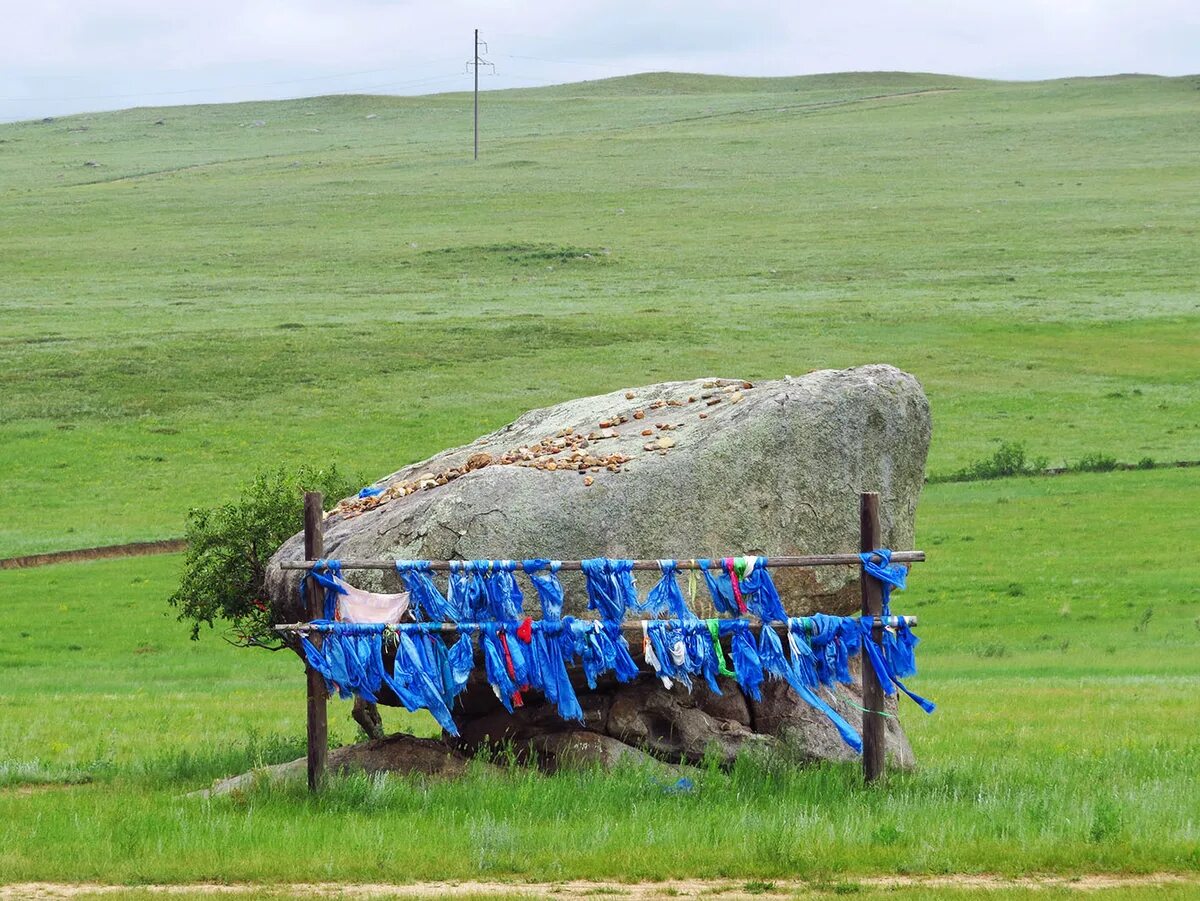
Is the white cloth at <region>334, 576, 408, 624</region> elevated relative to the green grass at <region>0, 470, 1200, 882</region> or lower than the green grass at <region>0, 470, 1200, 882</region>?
elevated

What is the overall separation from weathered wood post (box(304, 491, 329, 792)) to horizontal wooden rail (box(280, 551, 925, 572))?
162mm

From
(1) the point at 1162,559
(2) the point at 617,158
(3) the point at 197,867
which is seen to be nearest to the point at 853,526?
(3) the point at 197,867

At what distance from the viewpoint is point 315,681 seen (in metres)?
12.7

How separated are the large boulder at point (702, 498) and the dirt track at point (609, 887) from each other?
3189mm

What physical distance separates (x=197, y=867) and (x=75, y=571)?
31.8 meters

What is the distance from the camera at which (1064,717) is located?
19.8m

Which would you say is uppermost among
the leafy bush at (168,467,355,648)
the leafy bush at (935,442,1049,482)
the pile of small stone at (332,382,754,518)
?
the pile of small stone at (332,382,754,518)

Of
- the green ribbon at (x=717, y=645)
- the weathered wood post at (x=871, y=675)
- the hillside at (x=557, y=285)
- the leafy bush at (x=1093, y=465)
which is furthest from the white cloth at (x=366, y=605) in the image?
the leafy bush at (x=1093, y=465)

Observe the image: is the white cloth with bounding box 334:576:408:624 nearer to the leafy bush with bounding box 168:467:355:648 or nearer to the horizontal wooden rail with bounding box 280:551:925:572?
the horizontal wooden rail with bounding box 280:551:925:572

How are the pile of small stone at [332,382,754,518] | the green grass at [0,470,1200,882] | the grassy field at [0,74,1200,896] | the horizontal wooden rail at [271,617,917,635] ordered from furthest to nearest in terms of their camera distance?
the pile of small stone at [332,382,754,518], the horizontal wooden rail at [271,617,917,635], the grassy field at [0,74,1200,896], the green grass at [0,470,1200,882]

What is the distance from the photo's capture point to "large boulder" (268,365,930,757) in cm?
1309

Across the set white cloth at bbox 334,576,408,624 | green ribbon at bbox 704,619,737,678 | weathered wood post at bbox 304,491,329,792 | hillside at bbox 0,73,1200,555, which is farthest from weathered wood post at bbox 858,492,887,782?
hillside at bbox 0,73,1200,555

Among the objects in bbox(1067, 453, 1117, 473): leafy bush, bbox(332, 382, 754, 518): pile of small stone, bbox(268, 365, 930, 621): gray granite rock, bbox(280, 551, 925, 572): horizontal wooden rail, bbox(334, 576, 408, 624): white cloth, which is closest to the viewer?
bbox(280, 551, 925, 572): horizontal wooden rail

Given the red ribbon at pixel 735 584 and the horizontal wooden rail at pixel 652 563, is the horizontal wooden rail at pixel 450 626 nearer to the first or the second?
the red ribbon at pixel 735 584
